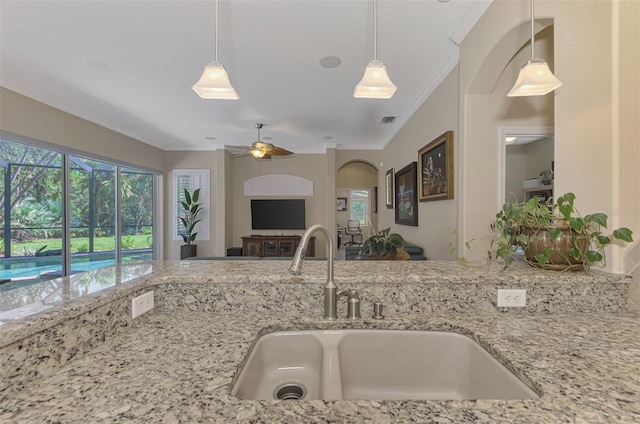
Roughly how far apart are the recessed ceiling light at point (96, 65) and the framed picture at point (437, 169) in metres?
3.32

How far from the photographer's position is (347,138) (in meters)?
5.39

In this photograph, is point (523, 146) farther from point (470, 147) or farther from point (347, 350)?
point (347, 350)

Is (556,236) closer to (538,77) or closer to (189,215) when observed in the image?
(538,77)

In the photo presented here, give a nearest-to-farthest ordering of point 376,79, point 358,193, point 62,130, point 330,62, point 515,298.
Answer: point 515,298, point 376,79, point 330,62, point 62,130, point 358,193

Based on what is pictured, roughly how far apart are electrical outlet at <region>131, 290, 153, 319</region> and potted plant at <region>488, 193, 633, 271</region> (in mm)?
1379

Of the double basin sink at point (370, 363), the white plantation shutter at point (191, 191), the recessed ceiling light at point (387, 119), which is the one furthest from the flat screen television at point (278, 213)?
the double basin sink at point (370, 363)

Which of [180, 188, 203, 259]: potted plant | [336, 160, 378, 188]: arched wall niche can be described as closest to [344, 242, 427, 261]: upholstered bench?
[180, 188, 203, 259]: potted plant

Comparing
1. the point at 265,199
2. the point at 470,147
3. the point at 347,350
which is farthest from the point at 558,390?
the point at 265,199

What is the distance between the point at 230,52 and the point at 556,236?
2.69 metres

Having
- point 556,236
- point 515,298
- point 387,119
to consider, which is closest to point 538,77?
point 556,236

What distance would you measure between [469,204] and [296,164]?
14.7 ft

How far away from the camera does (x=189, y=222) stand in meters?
5.75

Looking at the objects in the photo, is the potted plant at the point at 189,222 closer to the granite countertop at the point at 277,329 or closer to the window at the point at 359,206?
the granite countertop at the point at 277,329

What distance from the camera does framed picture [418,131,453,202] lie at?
252 centimetres
